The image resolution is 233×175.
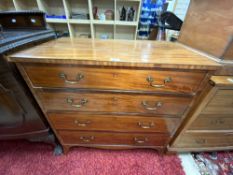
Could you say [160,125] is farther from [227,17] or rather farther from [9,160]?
[9,160]

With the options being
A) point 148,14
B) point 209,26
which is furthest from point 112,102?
point 148,14

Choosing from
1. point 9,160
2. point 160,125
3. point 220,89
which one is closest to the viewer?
point 220,89

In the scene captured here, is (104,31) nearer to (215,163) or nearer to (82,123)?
(82,123)

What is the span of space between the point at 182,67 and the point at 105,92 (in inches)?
15.7

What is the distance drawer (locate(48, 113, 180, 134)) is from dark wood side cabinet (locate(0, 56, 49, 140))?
0.11m

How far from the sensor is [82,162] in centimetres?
98

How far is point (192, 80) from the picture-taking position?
0.60 metres

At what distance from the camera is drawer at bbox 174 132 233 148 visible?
0.93 meters

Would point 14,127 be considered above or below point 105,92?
below

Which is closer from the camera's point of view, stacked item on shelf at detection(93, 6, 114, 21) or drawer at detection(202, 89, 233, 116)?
drawer at detection(202, 89, 233, 116)

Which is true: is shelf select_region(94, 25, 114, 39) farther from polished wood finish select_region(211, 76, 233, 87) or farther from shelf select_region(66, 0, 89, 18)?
polished wood finish select_region(211, 76, 233, 87)

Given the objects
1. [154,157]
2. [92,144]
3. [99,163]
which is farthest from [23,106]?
[154,157]

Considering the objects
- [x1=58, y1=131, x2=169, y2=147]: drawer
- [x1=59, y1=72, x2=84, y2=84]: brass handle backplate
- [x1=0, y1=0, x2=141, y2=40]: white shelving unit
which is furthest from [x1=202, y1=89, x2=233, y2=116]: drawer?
[x1=0, y1=0, x2=141, y2=40]: white shelving unit

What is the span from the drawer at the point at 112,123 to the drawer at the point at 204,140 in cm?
21
